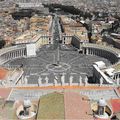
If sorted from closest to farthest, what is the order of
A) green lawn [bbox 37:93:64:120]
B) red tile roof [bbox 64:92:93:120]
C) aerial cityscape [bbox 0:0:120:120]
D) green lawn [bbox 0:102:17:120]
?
green lawn [bbox 37:93:64:120] < red tile roof [bbox 64:92:93:120] < green lawn [bbox 0:102:17:120] < aerial cityscape [bbox 0:0:120:120]

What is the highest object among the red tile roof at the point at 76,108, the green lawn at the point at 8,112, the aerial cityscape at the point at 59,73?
the red tile roof at the point at 76,108

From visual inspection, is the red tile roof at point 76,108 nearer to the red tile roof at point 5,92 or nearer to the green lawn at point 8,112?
the green lawn at point 8,112

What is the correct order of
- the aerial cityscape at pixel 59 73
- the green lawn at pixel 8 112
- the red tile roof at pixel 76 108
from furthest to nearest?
the aerial cityscape at pixel 59 73
the green lawn at pixel 8 112
the red tile roof at pixel 76 108

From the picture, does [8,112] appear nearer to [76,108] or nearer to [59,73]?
[76,108]

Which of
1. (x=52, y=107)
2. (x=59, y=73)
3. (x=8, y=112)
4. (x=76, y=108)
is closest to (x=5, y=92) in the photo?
(x=8, y=112)

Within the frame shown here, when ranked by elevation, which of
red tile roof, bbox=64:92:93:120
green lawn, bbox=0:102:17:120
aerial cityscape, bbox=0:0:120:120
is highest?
red tile roof, bbox=64:92:93:120

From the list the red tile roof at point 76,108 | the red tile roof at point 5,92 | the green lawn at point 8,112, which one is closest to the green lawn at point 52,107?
the red tile roof at point 76,108

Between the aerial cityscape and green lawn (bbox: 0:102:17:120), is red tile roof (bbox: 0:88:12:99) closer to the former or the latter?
the aerial cityscape

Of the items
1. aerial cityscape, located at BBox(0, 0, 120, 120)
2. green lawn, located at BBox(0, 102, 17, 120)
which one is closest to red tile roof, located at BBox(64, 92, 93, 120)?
aerial cityscape, located at BBox(0, 0, 120, 120)

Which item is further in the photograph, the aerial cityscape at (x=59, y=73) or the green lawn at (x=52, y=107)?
the aerial cityscape at (x=59, y=73)
